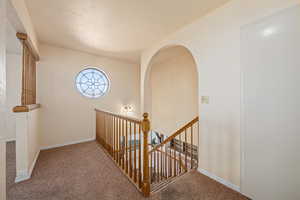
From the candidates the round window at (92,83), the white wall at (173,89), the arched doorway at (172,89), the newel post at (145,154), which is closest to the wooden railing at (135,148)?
the newel post at (145,154)

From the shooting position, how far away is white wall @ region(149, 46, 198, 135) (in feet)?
12.5

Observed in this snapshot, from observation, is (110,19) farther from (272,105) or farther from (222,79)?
(272,105)

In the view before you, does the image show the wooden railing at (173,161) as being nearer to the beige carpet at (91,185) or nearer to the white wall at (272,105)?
the beige carpet at (91,185)

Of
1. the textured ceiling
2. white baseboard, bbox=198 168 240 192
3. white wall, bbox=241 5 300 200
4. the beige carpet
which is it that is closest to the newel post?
the beige carpet

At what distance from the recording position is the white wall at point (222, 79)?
1.62 metres

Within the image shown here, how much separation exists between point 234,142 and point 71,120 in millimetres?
3773

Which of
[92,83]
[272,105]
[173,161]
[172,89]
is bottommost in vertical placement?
[173,161]

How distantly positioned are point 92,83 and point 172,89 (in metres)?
2.75

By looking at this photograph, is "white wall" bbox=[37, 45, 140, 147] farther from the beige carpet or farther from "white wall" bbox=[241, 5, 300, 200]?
"white wall" bbox=[241, 5, 300, 200]

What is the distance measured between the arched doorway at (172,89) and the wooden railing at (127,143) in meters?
1.22

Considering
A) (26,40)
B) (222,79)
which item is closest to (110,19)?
(26,40)

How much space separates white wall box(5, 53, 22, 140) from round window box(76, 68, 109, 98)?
158 cm

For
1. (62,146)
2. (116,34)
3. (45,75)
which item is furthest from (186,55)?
(62,146)

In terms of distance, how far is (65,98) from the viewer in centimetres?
331
